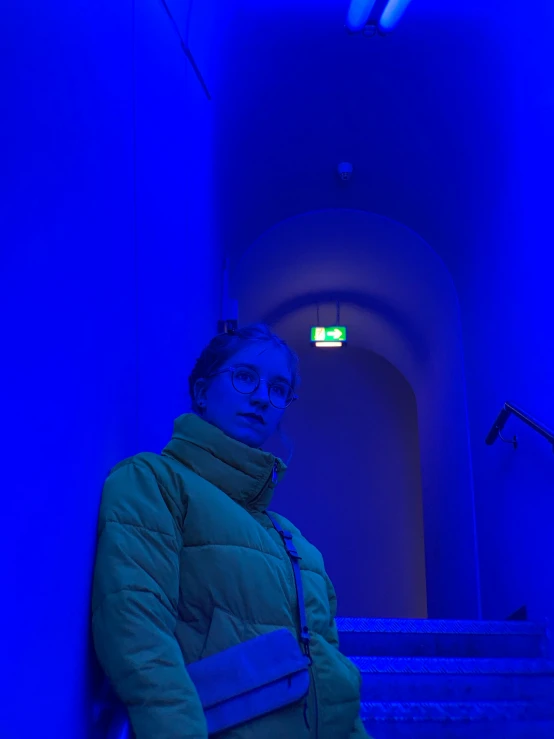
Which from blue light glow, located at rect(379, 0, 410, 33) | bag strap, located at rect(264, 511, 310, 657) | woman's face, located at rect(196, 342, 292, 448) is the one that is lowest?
bag strap, located at rect(264, 511, 310, 657)

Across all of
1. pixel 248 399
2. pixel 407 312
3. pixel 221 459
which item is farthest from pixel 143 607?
pixel 407 312

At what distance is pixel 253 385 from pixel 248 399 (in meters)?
0.04

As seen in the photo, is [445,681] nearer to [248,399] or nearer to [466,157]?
[248,399]

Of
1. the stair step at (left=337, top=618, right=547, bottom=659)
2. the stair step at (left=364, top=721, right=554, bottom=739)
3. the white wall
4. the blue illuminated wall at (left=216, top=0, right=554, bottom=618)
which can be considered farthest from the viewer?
the white wall

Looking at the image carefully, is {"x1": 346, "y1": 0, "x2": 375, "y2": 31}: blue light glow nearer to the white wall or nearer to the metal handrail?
the metal handrail

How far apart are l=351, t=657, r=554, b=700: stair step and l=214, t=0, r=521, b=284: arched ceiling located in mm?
2089

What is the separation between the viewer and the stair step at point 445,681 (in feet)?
7.88

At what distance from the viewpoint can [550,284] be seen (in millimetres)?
2850

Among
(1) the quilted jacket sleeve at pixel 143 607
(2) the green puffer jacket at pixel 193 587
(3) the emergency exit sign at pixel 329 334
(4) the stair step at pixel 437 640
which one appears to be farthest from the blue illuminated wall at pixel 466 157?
(1) the quilted jacket sleeve at pixel 143 607

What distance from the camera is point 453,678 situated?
2439 mm

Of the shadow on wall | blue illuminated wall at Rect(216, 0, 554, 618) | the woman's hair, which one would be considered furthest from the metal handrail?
the woman's hair

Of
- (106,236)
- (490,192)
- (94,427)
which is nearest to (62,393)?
(94,427)

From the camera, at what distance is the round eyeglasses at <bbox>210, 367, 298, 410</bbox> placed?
1596mm

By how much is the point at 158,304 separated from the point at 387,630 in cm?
173
